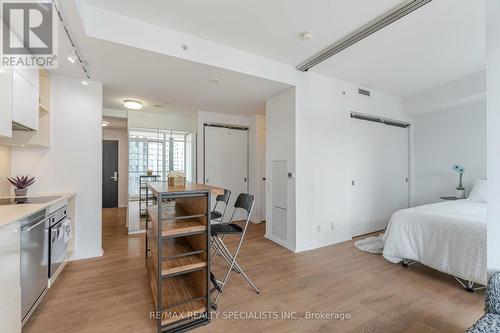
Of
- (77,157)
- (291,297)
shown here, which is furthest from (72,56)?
(291,297)

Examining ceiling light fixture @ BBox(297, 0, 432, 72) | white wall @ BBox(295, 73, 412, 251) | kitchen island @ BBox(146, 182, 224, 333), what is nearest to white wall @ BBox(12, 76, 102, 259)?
kitchen island @ BBox(146, 182, 224, 333)

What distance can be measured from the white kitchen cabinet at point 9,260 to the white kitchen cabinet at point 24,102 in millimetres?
1242

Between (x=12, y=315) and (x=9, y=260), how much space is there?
389 millimetres

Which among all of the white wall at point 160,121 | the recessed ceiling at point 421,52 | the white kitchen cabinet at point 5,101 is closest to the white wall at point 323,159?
the recessed ceiling at point 421,52

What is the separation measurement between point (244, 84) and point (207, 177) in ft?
7.98

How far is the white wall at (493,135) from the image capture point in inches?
57.0

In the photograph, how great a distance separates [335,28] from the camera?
259 cm

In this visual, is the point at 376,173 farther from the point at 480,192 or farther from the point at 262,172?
the point at 262,172

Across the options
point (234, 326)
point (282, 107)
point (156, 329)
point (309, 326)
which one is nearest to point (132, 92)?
point (282, 107)

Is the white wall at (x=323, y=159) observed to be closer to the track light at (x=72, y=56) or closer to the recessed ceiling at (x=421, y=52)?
the recessed ceiling at (x=421, y=52)

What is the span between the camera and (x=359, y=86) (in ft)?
14.0

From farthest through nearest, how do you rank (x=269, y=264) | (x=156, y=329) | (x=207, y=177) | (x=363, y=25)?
(x=207, y=177), (x=269, y=264), (x=363, y=25), (x=156, y=329)

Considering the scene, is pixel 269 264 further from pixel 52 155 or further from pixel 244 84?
pixel 52 155

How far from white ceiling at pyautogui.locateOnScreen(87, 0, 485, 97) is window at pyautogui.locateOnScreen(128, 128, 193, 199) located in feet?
9.33
